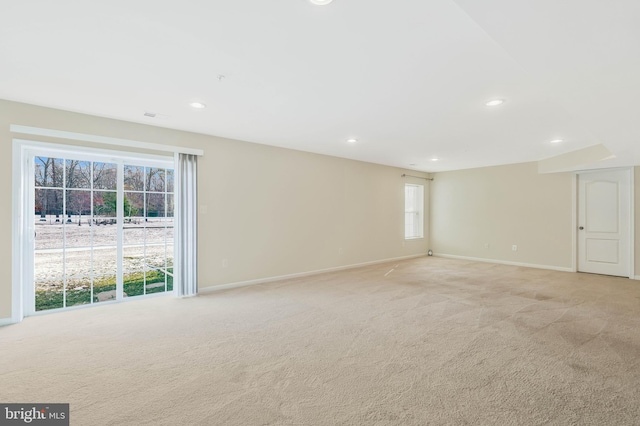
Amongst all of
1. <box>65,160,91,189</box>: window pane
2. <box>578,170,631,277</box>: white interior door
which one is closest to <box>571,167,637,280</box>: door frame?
<box>578,170,631,277</box>: white interior door

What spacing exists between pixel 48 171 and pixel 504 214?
8616mm

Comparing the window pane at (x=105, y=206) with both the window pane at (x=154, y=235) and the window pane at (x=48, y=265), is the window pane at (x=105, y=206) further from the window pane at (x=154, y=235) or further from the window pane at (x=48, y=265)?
the window pane at (x=48, y=265)

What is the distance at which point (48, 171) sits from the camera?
3.71 metres

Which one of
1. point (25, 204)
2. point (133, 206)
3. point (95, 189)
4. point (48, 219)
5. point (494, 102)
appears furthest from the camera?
point (133, 206)

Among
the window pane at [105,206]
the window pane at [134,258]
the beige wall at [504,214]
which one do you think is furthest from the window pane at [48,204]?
the beige wall at [504,214]

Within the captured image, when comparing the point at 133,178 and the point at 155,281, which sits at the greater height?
the point at 133,178

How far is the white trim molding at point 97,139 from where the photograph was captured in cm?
334

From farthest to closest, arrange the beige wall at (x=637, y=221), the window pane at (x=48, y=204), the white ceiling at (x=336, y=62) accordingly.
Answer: the beige wall at (x=637, y=221) < the window pane at (x=48, y=204) < the white ceiling at (x=336, y=62)

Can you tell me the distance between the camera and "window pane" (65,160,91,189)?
3.84 m

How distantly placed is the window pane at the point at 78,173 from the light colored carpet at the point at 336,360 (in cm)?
167

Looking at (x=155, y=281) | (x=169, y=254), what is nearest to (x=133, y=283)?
(x=155, y=281)

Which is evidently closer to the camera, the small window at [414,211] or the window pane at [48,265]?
the window pane at [48,265]

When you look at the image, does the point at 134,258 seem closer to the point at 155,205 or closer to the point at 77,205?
the point at 155,205

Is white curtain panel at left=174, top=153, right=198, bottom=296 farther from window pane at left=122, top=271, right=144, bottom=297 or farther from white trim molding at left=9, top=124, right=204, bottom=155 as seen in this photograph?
window pane at left=122, top=271, right=144, bottom=297
